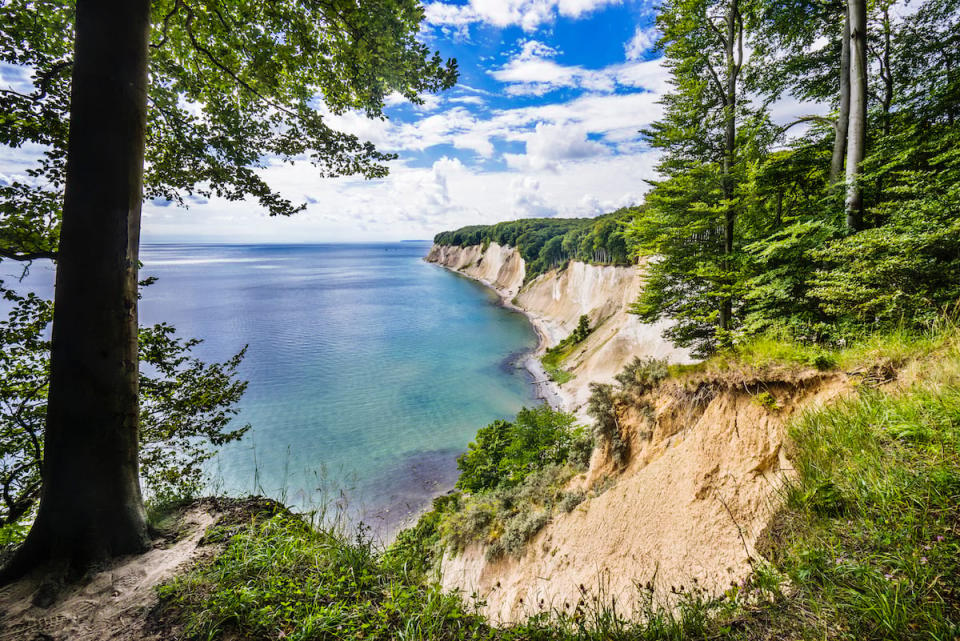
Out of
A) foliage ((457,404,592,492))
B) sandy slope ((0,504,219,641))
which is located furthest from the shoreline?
sandy slope ((0,504,219,641))

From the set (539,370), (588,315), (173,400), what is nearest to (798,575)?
(173,400)

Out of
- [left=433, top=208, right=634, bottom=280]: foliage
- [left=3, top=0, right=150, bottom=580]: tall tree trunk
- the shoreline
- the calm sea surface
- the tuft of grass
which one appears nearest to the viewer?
the tuft of grass

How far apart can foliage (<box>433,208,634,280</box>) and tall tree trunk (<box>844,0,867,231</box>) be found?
699 centimetres

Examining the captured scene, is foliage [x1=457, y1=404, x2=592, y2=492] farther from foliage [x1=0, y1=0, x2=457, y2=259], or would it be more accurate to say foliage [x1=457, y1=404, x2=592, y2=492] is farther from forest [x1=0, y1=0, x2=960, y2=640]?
foliage [x1=0, y1=0, x2=457, y2=259]

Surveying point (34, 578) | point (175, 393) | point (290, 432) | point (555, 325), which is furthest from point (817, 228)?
point (555, 325)

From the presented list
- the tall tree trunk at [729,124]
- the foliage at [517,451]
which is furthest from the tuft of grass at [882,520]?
the foliage at [517,451]

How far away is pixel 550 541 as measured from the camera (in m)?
7.28

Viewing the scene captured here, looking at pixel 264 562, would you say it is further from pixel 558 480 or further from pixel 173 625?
pixel 558 480

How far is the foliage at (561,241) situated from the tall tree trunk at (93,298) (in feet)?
46.0

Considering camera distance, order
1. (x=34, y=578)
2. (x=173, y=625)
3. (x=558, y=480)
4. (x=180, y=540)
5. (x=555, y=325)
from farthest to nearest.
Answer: (x=555, y=325) < (x=558, y=480) < (x=180, y=540) < (x=34, y=578) < (x=173, y=625)

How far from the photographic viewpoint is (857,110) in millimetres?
7086

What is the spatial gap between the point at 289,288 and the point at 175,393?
8868 centimetres

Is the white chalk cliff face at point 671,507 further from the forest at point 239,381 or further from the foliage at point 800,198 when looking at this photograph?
the foliage at point 800,198

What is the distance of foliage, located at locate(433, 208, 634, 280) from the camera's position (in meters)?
39.9
